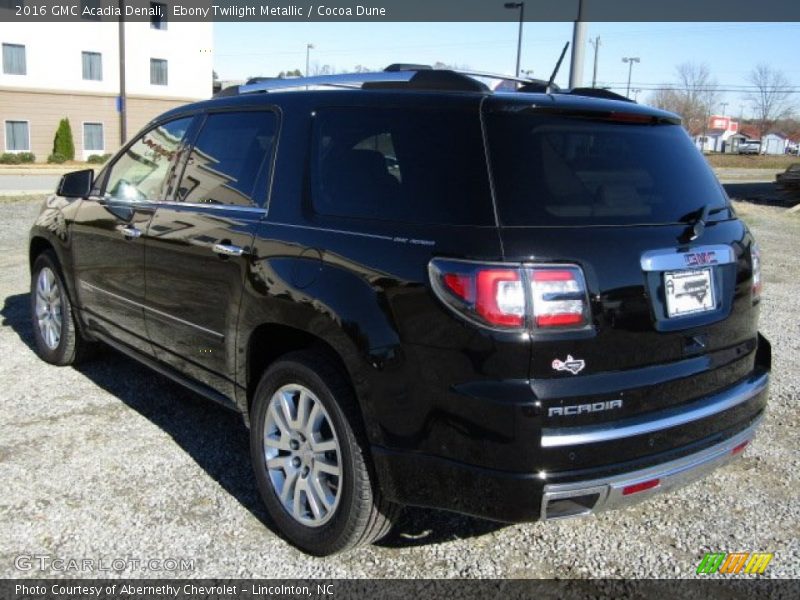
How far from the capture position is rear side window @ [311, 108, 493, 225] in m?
2.57

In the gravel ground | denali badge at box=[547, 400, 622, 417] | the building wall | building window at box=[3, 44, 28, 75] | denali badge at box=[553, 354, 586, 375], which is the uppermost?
building window at box=[3, 44, 28, 75]

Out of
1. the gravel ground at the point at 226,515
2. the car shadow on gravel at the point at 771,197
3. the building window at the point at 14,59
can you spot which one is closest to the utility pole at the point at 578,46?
the gravel ground at the point at 226,515

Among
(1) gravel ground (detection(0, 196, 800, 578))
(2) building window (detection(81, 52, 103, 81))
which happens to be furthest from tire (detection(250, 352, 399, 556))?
(2) building window (detection(81, 52, 103, 81))

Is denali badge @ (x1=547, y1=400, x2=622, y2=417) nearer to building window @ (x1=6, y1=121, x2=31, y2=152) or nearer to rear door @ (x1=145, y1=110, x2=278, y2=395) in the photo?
rear door @ (x1=145, y1=110, x2=278, y2=395)

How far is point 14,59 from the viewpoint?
35812 mm

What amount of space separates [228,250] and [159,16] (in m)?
40.4

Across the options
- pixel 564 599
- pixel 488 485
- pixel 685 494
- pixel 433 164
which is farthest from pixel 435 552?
pixel 433 164

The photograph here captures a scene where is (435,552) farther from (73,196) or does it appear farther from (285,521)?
(73,196)

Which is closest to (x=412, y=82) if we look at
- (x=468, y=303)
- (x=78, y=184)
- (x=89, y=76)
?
(x=468, y=303)

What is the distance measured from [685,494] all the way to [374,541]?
162 cm

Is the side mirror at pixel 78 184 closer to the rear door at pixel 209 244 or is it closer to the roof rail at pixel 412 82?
the rear door at pixel 209 244

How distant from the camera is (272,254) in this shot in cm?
312

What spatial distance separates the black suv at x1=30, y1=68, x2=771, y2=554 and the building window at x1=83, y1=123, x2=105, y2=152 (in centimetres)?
3996

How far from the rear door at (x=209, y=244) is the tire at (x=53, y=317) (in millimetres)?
1365
